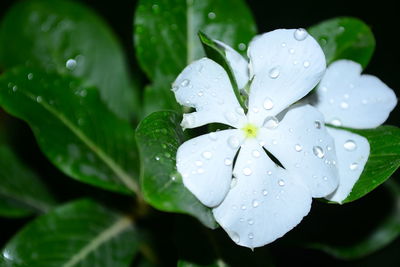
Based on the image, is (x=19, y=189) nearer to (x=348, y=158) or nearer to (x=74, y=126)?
(x=74, y=126)

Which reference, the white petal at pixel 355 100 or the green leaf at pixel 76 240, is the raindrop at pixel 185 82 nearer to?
the white petal at pixel 355 100

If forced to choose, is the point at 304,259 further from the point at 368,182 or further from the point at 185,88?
the point at 185,88

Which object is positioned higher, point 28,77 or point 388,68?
point 28,77

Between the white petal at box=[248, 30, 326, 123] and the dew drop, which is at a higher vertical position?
the white petal at box=[248, 30, 326, 123]

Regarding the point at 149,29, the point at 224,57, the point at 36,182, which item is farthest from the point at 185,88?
the point at 36,182

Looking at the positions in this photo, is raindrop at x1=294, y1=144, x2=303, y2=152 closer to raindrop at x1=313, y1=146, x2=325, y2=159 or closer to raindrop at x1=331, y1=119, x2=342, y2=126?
raindrop at x1=313, y1=146, x2=325, y2=159

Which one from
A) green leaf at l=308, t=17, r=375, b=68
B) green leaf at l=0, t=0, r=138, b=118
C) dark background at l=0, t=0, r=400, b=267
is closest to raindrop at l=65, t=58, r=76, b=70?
green leaf at l=0, t=0, r=138, b=118
